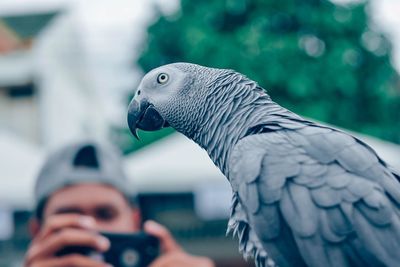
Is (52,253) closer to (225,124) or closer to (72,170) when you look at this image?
(72,170)

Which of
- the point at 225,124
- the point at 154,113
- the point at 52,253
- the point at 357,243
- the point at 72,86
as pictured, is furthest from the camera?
the point at 72,86

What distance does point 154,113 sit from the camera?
1.35 meters

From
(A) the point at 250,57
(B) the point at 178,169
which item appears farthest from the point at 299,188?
(A) the point at 250,57

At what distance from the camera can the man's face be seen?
5.63ft

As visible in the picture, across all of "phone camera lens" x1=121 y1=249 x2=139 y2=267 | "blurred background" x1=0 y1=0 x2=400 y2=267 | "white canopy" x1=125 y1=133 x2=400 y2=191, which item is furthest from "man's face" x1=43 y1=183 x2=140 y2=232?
"blurred background" x1=0 y1=0 x2=400 y2=267

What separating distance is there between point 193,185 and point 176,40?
449cm

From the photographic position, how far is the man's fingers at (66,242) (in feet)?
5.16

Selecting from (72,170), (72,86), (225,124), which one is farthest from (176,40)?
(225,124)

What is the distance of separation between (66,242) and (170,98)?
50 cm

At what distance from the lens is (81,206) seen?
5.64 ft

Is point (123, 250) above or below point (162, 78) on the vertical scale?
below

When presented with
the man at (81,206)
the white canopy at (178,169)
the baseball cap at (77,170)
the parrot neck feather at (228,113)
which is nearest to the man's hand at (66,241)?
the man at (81,206)

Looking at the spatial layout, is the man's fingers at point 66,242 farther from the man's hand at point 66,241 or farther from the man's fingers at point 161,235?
the man's fingers at point 161,235

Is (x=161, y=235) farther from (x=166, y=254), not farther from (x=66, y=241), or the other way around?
(x=66, y=241)
